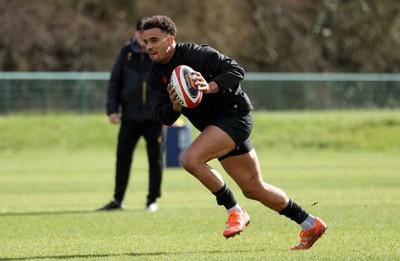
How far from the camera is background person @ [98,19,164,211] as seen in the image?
1265 centimetres

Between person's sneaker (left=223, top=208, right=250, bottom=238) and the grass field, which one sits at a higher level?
person's sneaker (left=223, top=208, right=250, bottom=238)

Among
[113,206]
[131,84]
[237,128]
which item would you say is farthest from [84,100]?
[237,128]

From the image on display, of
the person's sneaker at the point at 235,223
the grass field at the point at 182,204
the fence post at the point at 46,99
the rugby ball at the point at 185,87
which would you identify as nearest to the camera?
the rugby ball at the point at 185,87

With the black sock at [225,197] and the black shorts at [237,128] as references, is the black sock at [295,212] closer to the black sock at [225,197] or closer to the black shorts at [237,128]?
the black sock at [225,197]

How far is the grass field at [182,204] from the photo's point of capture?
869cm

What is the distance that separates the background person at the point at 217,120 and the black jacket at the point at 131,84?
388 cm

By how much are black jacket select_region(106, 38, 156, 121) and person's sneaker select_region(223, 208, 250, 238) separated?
433cm

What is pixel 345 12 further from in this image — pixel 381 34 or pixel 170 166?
Result: pixel 170 166

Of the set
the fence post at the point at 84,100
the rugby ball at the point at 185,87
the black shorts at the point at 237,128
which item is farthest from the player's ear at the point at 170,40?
the fence post at the point at 84,100

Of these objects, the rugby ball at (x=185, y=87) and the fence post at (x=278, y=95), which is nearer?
the rugby ball at (x=185, y=87)

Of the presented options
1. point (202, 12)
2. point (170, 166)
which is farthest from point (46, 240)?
point (202, 12)

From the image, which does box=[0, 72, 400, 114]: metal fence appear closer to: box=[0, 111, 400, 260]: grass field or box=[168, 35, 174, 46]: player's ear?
box=[0, 111, 400, 260]: grass field

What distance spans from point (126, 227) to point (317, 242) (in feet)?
7.62

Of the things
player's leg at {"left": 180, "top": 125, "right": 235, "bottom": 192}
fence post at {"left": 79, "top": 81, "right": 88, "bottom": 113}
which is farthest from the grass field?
fence post at {"left": 79, "top": 81, "right": 88, "bottom": 113}
